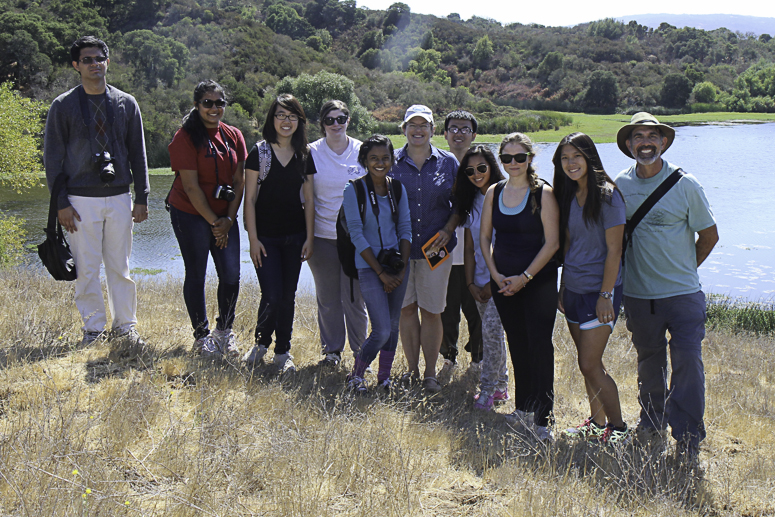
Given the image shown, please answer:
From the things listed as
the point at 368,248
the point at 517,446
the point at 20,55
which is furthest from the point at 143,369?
the point at 20,55

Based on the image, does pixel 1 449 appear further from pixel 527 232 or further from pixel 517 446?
pixel 527 232

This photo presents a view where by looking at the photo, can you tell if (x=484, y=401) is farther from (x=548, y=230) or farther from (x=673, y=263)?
(x=673, y=263)

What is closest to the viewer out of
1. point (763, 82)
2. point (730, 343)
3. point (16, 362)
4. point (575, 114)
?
point (16, 362)

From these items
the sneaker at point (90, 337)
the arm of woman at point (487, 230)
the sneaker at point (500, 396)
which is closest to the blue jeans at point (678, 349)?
the arm of woman at point (487, 230)

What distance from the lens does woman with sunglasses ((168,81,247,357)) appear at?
416 centimetres

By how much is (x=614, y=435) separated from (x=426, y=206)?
6.87 ft

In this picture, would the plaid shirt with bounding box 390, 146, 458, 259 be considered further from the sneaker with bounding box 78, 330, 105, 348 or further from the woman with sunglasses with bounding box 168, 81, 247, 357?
the sneaker with bounding box 78, 330, 105, 348

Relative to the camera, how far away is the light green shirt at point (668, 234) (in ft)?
11.4

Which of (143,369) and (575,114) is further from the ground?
(575,114)

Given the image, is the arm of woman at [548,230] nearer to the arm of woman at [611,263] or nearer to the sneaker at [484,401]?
the arm of woman at [611,263]

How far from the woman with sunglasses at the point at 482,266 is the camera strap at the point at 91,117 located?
8.76 ft

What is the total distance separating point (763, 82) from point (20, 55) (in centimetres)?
8978

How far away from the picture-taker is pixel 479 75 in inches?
3620

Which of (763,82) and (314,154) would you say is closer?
(314,154)
